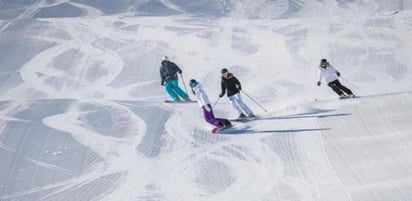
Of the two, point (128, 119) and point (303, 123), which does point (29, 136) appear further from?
point (303, 123)

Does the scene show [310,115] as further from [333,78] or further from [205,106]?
[205,106]

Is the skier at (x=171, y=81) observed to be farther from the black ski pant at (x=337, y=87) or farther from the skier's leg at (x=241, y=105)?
the black ski pant at (x=337, y=87)

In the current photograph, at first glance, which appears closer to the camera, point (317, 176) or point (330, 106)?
point (317, 176)

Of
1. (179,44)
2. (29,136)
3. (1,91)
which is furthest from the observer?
(179,44)

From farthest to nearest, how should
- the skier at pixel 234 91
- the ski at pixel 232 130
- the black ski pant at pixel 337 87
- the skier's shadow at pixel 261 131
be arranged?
the black ski pant at pixel 337 87 < the skier at pixel 234 91 < the ski at pixel 232 130 < the skier's shadow at pixel 261 131

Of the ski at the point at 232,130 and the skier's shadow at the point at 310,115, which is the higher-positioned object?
the skier's shadow at the point at 310,115

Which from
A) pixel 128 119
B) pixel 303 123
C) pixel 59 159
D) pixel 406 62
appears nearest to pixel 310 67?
pixel 406 62

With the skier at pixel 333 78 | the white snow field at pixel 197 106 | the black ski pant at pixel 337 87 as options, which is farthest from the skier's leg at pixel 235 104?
the black ski pant at pixel 337 87
